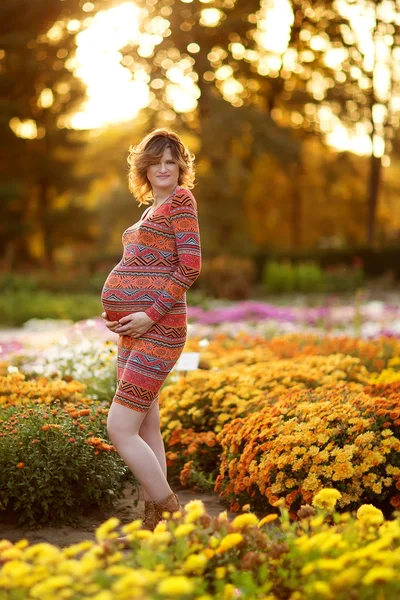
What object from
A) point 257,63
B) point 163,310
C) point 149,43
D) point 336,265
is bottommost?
point 163,310

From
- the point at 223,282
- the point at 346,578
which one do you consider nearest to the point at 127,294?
the point at 346,578

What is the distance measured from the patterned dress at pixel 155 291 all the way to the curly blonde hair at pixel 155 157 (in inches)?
7.0

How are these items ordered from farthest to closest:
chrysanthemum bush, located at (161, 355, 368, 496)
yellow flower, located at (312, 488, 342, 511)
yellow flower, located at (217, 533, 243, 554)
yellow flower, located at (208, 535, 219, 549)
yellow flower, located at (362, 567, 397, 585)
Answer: chrysanthemum bush, located at (161, 355, 368, 496) → yellow flower, located at (312, 488, 342, 511) → yellow flower, located at (208, 535, 219, 549) → yellow flower, located at (217, 533, 243, 554) → yellow flower, located at (362, 567, 397, 585)

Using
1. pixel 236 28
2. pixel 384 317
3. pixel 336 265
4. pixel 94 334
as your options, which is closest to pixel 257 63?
pixel 236 28

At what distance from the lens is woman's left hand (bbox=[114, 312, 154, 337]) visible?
3.17 metres

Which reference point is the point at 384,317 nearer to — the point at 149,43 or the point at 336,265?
the point at 336,265

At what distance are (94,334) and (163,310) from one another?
4694 millimetres

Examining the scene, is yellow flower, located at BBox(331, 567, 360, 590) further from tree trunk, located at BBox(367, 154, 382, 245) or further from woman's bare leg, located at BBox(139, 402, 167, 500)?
tree trunk, located at BBox(367, 154, 382, 245)

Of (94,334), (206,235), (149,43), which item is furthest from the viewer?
(206,235)

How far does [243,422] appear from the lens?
437cm

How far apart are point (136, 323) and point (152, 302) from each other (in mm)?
120

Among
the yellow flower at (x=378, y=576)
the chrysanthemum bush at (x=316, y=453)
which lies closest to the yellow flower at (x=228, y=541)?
the yellow flower at (x=378, y=576)

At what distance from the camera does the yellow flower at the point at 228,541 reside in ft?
7.66

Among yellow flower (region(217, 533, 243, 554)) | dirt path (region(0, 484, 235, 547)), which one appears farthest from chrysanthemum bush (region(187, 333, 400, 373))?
yellow flower (region(217, 533, 243, 554))
